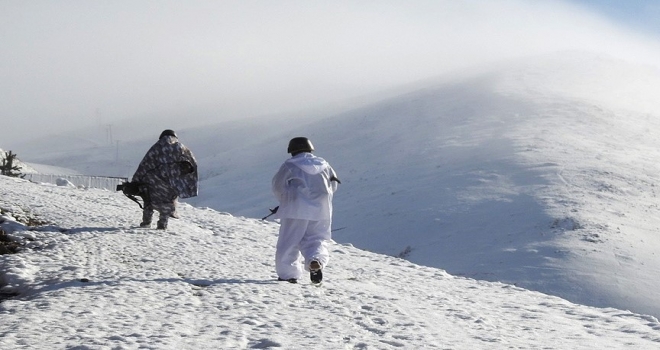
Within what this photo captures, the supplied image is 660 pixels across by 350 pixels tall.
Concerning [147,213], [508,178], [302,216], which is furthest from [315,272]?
[508,178]

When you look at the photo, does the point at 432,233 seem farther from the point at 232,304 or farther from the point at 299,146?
the point at 232,304

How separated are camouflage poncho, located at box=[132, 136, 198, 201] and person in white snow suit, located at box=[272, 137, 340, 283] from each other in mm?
3057

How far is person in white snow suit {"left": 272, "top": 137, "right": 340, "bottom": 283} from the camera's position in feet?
28.9

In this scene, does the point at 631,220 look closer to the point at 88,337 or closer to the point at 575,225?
the point at 575,225

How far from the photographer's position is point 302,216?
28.8ft

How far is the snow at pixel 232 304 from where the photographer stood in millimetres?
5887

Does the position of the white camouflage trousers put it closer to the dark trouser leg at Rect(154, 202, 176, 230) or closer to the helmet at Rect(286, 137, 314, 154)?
the helmet at Rect(286, 137, 314, 154)

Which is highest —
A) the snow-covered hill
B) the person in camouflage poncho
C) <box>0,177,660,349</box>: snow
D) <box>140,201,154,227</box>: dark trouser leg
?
the snow-covered hill

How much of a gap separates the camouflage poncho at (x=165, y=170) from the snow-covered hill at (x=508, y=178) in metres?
11.9

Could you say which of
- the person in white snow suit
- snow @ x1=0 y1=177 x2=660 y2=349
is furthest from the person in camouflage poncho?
the person in white snow suit

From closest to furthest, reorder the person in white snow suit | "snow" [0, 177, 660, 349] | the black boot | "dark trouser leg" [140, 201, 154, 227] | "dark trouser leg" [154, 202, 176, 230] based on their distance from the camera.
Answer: "snow" [0, 177, 660, 349] < the black boot < the person in white snow suit < "dark trouser leg" [154, 202, 176, 230] < "dark trouser leg" [140, 201, 154, 227]

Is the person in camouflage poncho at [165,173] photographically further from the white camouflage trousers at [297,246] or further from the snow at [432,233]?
the white camouflage trousers at [297,246]

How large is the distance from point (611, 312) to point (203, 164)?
66.2 m

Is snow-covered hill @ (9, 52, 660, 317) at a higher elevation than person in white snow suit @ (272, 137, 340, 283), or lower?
higher
